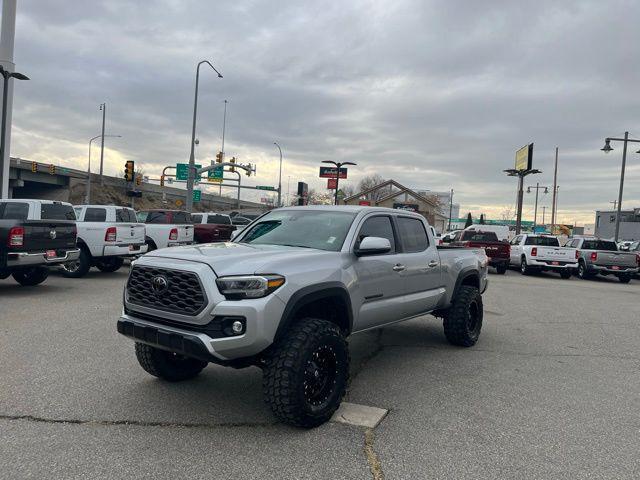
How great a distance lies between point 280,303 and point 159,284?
3.35 feet

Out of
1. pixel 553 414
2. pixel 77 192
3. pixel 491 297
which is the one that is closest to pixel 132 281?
pixel 553 414

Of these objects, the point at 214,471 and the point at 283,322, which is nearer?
the point at 214,471

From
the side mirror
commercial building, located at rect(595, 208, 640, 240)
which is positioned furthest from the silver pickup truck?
commercial building, located at rect(595, 208, 640, 240)

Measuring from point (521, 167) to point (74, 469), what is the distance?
44.1 metres

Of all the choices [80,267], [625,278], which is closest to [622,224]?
[625,278]

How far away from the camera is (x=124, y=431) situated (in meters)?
3.90

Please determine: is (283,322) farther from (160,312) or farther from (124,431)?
(124,431)

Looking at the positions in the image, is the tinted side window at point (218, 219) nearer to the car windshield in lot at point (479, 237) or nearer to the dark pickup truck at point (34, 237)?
the car windshield in lot at point (479, 237)

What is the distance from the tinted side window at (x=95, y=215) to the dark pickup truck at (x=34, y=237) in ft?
4.87

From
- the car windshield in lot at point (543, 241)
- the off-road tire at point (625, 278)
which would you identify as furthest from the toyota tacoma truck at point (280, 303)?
the off-road tire at point (625, 278)

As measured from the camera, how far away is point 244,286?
3.86 meters

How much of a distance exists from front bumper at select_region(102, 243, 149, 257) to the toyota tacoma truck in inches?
327

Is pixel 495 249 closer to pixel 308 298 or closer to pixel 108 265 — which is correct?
pixel 108 265

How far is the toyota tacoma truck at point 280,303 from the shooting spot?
3.81m
